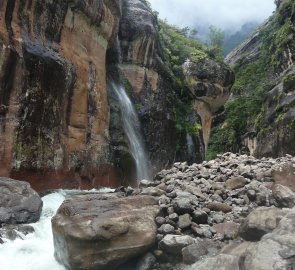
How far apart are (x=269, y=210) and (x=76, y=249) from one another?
2.97m

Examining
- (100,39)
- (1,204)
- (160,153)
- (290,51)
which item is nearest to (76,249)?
(1,204)

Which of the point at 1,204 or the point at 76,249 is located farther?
the point at 1,204

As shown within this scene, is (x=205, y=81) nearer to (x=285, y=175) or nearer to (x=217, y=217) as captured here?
(x=285, y=175)

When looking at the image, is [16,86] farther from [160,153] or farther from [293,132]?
[293,132]

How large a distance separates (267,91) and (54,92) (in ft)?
98.1

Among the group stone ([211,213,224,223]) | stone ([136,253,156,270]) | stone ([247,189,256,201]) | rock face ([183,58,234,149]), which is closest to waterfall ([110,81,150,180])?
rock face ([183,58,234,149])

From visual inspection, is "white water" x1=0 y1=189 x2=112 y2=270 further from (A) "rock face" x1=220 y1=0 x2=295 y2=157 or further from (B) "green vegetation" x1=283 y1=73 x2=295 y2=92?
(B) "green vegetation" x1=283 y1=73 x2=295 y2=92

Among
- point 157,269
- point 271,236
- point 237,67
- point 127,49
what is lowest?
point 157,269

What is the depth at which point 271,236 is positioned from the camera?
491 centimetres

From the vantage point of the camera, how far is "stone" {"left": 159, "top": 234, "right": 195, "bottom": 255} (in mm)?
6344

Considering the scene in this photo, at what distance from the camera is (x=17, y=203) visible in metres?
8.23

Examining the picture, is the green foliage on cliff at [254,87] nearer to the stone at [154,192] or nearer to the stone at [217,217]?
the stone at [154,192]

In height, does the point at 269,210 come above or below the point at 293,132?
below

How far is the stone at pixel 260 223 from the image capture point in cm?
555
